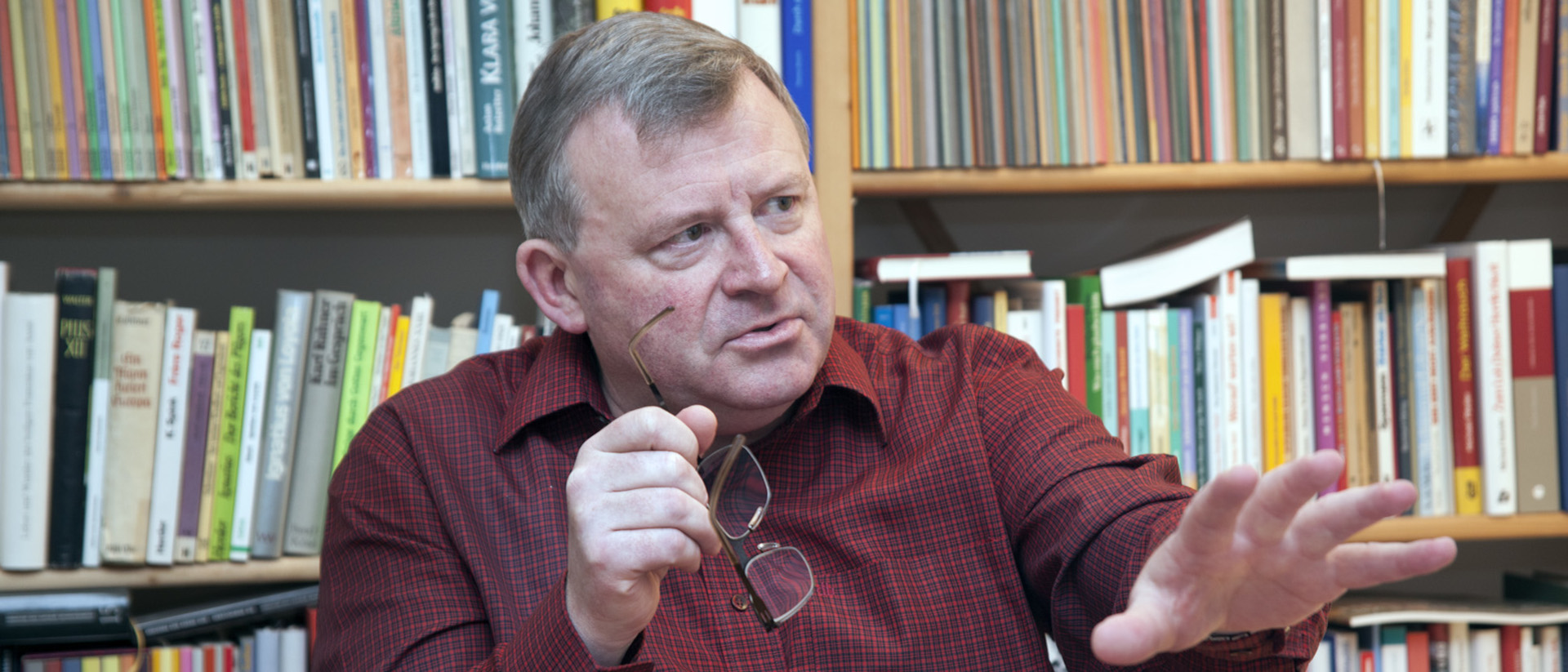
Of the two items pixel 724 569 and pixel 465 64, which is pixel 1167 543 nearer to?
pixel 724 569

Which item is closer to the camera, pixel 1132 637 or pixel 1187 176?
pixel 1132 637

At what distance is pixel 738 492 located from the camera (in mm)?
859

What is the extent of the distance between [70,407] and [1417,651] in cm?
169

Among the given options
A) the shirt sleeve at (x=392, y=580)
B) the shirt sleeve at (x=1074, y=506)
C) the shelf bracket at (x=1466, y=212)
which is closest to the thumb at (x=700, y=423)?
the shirt sleeve at (x=392, y=580)

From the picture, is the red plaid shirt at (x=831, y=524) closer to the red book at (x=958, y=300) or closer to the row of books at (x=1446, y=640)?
the red book at (x=958, y=300)

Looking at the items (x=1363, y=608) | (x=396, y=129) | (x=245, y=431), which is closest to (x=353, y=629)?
(x=245, y=431)

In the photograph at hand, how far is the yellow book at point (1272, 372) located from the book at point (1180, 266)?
68mm

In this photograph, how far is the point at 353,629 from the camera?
3.19 ft

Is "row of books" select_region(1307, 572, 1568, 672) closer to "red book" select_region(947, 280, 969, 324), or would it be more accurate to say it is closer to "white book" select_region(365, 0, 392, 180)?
"red book" select_region(947, 280, 969, 324)

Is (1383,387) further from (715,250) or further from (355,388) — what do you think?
(355,388)

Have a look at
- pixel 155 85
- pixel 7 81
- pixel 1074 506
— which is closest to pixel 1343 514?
pixel 1074 506

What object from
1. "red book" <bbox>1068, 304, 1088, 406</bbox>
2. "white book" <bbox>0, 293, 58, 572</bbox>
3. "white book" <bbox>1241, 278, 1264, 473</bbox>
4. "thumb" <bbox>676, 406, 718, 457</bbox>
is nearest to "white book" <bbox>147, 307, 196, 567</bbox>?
"white book" <bbox>0, 293, 58, 572</bbox>

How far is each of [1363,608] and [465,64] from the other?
52.7 inches

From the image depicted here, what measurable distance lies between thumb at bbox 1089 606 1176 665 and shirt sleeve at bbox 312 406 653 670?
461 millimetres
